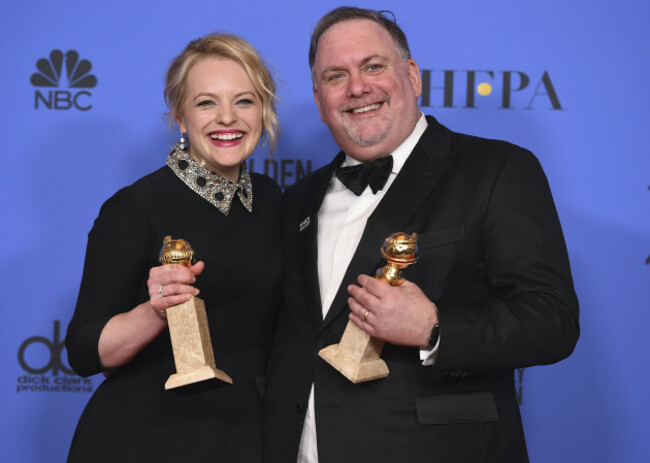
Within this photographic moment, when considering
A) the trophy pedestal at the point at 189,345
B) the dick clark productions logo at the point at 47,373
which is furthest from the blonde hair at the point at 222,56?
the dick clark productions logo at the point at 47,373

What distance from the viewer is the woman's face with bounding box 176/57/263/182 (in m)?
1.89

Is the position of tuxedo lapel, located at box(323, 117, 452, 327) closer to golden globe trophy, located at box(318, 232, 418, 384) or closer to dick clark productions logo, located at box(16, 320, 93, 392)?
golden globe trophy, located at box(318, 232, 418, 384)

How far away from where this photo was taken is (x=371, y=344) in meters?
1.47

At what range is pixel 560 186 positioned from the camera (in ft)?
8.32

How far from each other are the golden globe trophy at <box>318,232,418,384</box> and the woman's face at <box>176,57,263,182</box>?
0.66m

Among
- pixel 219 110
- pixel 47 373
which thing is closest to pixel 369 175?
pixel 219 110

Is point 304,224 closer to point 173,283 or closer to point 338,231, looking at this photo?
point 338,231

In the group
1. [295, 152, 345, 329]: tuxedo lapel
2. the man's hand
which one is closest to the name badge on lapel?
[295, 152, 345, 329]: tuxedo lapel

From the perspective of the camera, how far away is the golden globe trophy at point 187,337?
1433mm

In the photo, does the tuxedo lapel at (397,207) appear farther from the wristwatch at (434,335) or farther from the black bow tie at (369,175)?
the wristwatch at (434,335)

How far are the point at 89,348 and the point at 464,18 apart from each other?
1786mm

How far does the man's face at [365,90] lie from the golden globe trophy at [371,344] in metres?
0.54

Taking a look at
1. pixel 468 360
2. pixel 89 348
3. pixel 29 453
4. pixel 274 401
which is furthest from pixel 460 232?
pixel 29 453

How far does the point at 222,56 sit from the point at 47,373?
4.82ft
